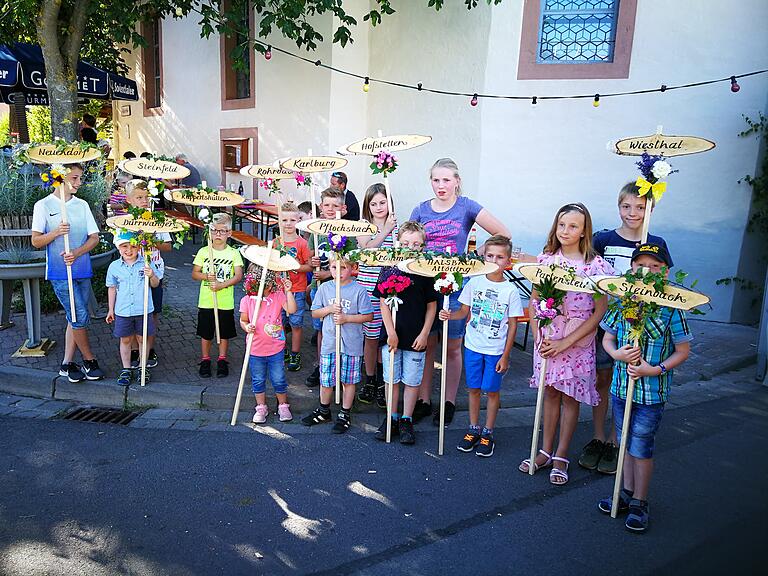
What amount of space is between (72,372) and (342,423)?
2.70 meters

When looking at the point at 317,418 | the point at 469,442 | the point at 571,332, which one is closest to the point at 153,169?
the point at 317,418

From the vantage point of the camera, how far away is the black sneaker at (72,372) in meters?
5.55

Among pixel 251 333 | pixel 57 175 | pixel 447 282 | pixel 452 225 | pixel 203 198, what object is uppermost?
pixel 57 175

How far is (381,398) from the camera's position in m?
5.44

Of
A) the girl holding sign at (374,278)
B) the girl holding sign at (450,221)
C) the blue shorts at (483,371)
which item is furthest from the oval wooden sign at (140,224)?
the blue shorts at (483,371)

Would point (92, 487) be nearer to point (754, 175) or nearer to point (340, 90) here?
point (340, 90)

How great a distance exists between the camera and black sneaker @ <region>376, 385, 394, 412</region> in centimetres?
541

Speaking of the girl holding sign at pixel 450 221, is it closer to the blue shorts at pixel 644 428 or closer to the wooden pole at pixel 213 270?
the blue shorts at pixel 644 428

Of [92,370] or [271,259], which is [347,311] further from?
[92,370]

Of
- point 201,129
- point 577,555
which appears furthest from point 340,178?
point 201,129

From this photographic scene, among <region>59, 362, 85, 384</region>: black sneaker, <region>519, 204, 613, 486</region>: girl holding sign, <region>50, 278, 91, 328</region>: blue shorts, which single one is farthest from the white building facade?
<region>59, 362, 85, 384</region>: black sneaker

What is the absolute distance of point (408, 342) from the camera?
15.4ft

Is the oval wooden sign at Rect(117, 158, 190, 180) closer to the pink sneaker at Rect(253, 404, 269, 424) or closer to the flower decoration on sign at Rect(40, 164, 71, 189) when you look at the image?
the flower decoration on sign at Rect(40, 164, 71, 189)

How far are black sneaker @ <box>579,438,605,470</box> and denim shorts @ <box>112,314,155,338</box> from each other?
407 centimetres
